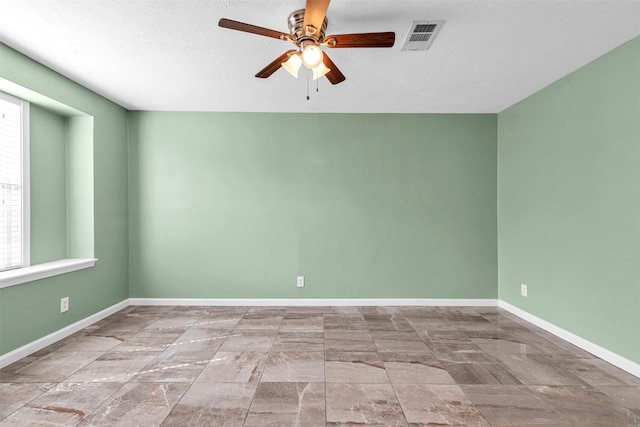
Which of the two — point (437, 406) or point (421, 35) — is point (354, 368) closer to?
point (437, 406)

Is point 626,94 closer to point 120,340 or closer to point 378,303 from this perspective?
point 378,303

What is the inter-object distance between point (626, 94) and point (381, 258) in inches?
105

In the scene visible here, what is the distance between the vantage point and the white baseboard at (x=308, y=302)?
3.95 meters

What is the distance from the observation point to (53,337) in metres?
2.85

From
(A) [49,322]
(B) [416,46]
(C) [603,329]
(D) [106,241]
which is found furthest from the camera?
(D) [106,241]

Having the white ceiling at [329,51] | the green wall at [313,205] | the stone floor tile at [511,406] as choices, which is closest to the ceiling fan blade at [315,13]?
the white ceiling at [329,51]

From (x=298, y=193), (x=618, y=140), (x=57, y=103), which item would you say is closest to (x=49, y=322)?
(x=57, y=103)

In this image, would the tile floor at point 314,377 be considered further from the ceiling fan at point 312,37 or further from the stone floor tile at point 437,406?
the ceiling fan at point 312,37

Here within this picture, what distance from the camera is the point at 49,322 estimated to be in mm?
2820

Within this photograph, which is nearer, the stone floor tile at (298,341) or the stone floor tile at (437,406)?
the stone floor tile at (437,406)

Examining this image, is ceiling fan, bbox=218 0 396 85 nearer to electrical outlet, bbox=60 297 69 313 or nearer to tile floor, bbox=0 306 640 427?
tile floor, bbox=0 306 640 427

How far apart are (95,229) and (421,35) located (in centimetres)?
362

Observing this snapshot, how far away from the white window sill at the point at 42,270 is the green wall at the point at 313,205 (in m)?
0.77

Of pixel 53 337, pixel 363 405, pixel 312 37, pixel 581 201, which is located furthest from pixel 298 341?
pixel 581 201
